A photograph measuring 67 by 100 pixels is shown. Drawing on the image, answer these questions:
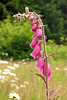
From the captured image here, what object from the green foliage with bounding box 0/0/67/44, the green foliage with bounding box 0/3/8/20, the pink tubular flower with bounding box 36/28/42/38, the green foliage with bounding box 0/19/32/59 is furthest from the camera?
the green foliage with bounding box 0/0/67/44

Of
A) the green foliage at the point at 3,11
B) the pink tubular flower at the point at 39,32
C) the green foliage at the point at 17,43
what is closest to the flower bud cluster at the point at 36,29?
the pink tubular flower at the point at 39,32

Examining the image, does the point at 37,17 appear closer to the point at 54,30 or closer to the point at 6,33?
the point at 6,33

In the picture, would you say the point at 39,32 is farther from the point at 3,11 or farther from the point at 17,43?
the point at 3,11

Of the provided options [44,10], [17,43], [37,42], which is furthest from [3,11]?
[37,42]

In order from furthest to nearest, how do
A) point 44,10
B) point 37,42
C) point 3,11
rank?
point 44,10
point 3,11
point 37,42

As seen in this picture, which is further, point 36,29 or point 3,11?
point 3,11

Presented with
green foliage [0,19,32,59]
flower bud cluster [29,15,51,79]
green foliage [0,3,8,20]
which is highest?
flower bud cluster [29,15,51,79]

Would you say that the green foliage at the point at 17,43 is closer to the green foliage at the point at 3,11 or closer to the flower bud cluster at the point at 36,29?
the green foliage at the point at 3,11

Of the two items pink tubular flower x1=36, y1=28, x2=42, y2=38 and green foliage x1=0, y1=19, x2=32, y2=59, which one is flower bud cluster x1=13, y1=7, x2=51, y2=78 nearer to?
pink tubular flower x1=36, y1=28, x2=42, y2=38

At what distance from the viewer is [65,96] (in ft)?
7.09

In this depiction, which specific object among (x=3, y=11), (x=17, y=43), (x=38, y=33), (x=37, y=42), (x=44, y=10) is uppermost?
(x=38, y=33)

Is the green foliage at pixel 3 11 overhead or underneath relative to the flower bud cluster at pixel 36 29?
underneath

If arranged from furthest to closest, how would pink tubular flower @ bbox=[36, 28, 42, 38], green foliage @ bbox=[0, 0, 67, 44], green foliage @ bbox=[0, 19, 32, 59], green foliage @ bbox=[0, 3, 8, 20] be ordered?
1. green foliage @ bbox=[0, 0, 67, 44]
2. green foliage @ bbox=[0, 3, 8, 20]
3. green foliage @ bbox=[0, 19, 32, 59]
4. pink tubular flower @ bbox=[36, 28, 42, 38]

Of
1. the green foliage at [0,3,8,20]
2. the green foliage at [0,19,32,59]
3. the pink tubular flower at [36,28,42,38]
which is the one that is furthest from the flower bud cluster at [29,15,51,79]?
the green foliage at [0,3,8,20]
